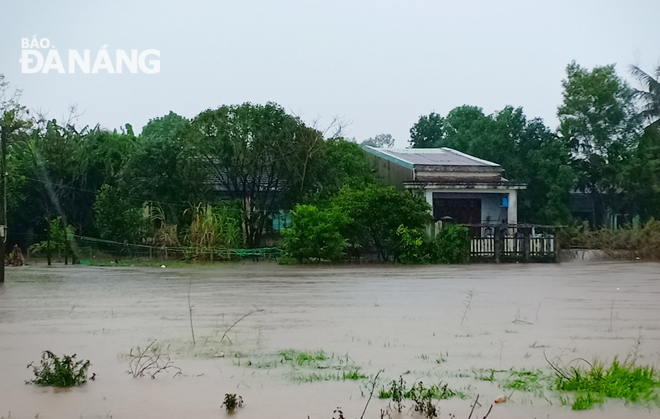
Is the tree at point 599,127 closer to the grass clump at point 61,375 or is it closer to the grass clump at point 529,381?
the grass clump at point 529,381

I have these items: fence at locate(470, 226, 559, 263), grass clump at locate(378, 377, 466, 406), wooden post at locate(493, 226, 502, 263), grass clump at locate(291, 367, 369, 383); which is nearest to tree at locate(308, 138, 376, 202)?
fence at locate(470, 226, 559, 263)

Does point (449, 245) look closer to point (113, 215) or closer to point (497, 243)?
point (497, 243)

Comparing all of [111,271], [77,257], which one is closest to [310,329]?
[111,271]

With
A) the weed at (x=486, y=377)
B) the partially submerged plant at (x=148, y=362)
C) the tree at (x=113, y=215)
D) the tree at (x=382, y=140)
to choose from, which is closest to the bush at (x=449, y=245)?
the tree at (x=113, y=215)

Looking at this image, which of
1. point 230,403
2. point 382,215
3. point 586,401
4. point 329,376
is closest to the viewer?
point 230,403

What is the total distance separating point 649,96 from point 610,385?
118ft

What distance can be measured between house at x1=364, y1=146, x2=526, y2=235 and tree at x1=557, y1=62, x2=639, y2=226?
292 inches

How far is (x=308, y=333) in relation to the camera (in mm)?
11688

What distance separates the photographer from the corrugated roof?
123 feet

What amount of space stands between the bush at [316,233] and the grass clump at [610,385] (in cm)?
2054

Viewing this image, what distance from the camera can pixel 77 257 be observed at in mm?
33781

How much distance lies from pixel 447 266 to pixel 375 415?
21586 millimetres

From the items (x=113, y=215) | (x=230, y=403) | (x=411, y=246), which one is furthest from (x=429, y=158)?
(x=230, y=403)

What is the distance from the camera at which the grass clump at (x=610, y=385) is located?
734 centimetres
